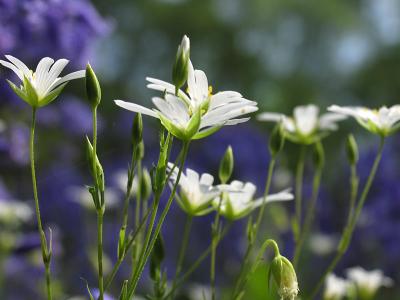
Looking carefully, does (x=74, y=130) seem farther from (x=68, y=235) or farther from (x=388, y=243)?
(x=388, y=243)

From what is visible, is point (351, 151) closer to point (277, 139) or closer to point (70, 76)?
point (277, 139)

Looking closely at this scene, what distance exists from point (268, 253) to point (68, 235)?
1.43ft

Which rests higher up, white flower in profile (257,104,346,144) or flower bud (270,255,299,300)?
white flower in profile (257,104,346,144)

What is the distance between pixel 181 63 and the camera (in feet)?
1.18

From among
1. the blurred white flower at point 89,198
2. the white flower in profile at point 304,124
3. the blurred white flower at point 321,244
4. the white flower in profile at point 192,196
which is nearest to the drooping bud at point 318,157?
the white flower in profile at point 304,124

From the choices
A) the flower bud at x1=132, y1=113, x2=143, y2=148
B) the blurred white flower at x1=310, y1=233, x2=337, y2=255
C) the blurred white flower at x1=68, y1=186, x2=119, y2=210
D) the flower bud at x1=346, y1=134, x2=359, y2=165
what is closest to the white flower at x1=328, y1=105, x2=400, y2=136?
the flower bud at x1=346, y1=134, x2=359, y2=165

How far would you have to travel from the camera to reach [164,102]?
353 millimetres

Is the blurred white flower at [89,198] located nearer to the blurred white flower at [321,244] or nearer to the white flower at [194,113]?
the blurred white flower at [321,244]

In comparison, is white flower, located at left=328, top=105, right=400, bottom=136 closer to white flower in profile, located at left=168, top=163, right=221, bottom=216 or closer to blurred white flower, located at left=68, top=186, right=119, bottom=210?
white flower in profile, located at left=168, top=163, right=221, bottom=216

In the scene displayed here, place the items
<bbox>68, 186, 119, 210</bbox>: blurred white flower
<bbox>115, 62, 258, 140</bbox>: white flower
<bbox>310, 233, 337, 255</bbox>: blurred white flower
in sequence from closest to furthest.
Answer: <bbox>115, 62, 258, 140</bbox>: white flower < <bbox>68, 186, 119, 210</bbox>: blurred white flower < <bbox>310, 233, 337, 255</bbox>: blurred white flower

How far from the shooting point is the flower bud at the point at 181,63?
1.17 feet

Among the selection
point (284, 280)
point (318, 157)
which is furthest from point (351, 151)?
point (284, 280)

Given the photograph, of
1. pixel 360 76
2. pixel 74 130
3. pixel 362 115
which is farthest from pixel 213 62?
pixel 362 115

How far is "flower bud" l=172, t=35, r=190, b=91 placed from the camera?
0.36 m
